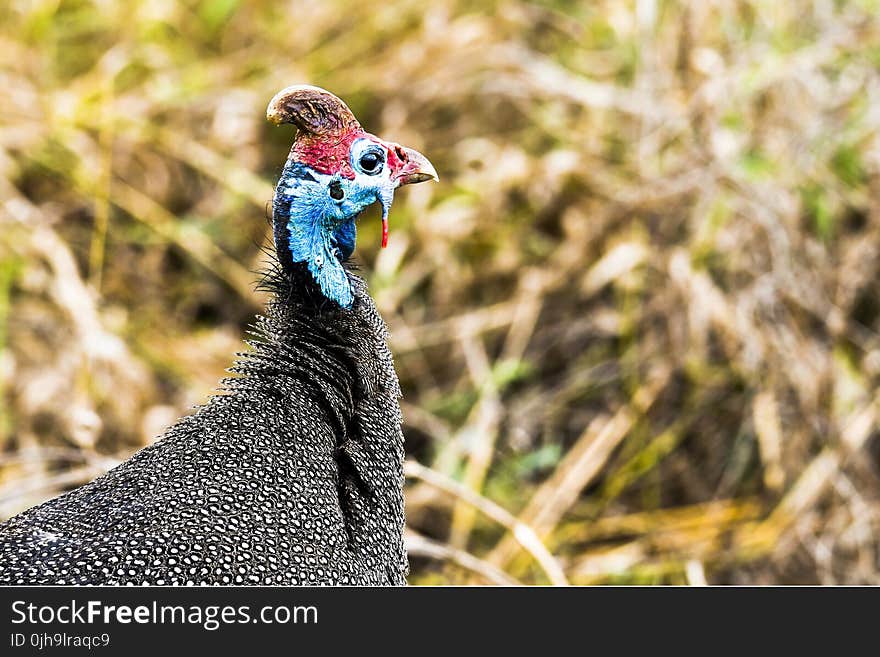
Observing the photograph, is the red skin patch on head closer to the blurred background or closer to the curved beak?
the curved beak

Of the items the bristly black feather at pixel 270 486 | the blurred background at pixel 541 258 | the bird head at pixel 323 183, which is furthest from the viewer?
the blurred background at pixel 541 258

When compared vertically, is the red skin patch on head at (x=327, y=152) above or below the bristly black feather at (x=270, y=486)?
above

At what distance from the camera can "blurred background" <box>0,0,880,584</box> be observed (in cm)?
359

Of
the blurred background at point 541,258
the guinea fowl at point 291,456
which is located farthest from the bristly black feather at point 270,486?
the blurred background at point 541,258

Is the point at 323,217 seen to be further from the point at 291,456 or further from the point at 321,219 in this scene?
the point at 291,456

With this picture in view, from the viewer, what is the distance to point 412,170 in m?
2.09

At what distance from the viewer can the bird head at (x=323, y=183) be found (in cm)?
192

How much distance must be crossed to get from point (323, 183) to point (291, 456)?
0.45 meters

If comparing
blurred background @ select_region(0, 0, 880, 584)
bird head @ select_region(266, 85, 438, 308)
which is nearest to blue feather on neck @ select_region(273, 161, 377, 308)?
bird head @ select_region(266, 85, 438, 308)

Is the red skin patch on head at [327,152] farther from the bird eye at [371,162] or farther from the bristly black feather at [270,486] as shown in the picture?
the bristly black feather at [270,486]

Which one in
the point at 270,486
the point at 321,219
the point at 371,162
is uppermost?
the point at 371,162

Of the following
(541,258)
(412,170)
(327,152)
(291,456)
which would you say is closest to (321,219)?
(327,152)

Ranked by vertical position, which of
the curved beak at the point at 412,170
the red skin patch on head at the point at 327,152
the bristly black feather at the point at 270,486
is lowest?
the bristly black feather at the point at 270,486

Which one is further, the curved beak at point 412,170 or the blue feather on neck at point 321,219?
the curved beak at point 412,170
